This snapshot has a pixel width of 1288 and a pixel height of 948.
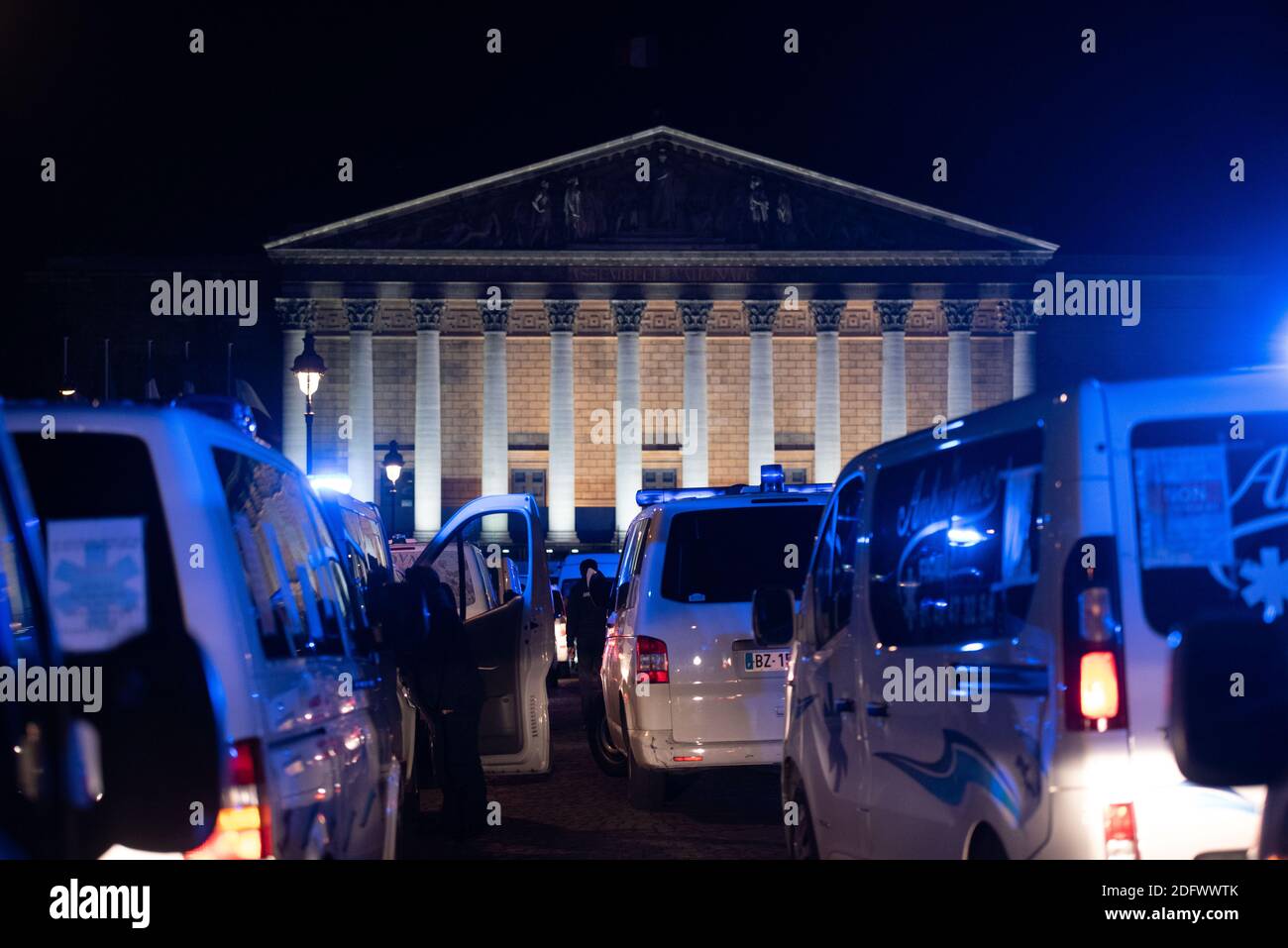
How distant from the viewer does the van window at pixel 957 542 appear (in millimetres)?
4520

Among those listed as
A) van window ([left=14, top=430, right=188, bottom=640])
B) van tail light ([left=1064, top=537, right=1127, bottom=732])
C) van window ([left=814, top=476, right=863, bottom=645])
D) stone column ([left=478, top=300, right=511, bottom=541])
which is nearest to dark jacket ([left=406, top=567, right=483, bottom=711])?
van window ([left=814, top=476, right=863, bottom=645])

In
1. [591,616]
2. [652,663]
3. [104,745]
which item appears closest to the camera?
[104,745]

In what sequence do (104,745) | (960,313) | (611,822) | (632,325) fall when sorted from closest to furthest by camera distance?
(104,745) < (611,822) < (960,313) < (632,325)

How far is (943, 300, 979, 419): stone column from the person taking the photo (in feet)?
184

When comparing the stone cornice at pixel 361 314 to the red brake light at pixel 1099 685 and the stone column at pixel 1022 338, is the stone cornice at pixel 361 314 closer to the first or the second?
the stone column at pixel 1022 338

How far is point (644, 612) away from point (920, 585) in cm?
527

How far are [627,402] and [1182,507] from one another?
A: 53.2 meters

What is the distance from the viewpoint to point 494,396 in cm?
5647

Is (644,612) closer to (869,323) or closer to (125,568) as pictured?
(125,568)

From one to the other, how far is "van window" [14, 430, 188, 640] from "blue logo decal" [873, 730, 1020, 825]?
83.2 inches

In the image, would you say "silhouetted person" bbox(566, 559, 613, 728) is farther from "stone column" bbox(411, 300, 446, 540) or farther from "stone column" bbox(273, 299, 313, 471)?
"stone column" bbox(411, 300, 446, 540)

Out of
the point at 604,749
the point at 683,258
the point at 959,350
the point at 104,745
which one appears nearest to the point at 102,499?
the point at 104,745

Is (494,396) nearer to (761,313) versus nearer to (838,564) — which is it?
(761,313)
